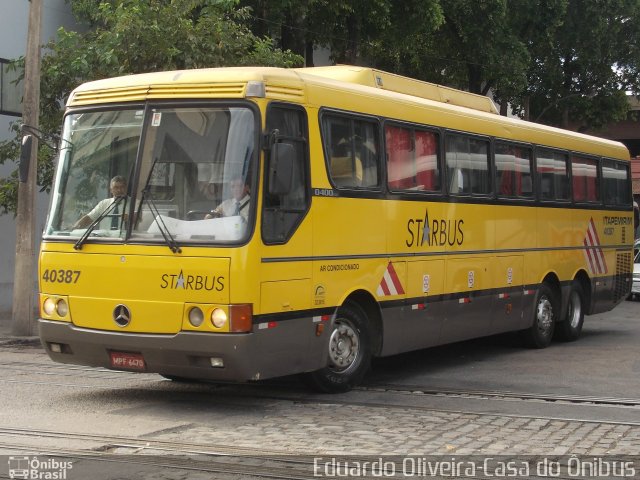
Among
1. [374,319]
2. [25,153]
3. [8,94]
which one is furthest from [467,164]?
[8,94]

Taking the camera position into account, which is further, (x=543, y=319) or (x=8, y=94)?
(x=8, y=94)

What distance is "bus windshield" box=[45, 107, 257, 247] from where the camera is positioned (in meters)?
8.96

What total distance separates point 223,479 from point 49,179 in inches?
489

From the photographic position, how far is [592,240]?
16516 mm

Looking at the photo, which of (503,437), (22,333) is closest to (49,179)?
(22,333)

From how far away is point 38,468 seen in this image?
22.8ft

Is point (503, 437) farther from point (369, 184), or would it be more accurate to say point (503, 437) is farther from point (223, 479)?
point (369, 184)

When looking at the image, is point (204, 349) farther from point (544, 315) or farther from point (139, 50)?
point (139, 50)

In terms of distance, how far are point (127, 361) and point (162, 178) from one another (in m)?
1.72

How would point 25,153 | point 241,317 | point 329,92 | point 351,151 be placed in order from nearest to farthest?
point 241,317 < point 329,92 < point 351,151 < point 25,153

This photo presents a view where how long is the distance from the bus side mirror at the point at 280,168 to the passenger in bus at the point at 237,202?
0.79 feet

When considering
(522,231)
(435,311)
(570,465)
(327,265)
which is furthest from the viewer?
(522,231)

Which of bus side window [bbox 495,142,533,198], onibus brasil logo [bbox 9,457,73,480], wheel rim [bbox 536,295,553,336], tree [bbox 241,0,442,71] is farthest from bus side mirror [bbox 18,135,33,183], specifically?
tree [bbox 241,0,442,71]

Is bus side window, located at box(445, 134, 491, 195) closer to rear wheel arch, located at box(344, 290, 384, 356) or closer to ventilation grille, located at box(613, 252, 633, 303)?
rear wheel arch, located at box(344, 290, 384, 356)
